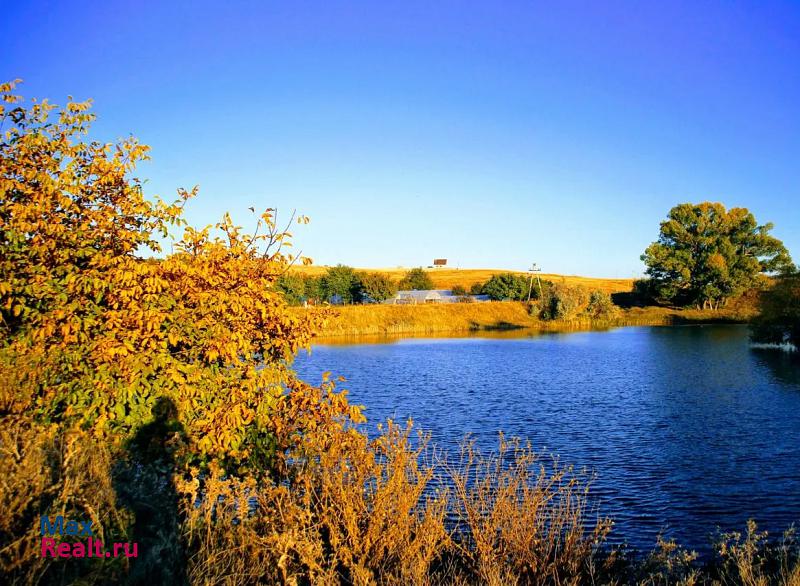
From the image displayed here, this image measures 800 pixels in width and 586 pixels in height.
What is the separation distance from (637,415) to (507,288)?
79229 mm

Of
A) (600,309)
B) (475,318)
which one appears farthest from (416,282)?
(600,309)

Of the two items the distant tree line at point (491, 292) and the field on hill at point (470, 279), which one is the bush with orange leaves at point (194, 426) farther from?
the field on hill at point (470, 279)

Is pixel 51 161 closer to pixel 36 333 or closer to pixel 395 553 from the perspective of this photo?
pixel 36 333

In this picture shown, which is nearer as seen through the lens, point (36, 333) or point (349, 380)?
point (36, 333)

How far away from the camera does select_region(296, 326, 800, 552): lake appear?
521 inches

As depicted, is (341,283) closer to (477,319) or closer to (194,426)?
(477,319)

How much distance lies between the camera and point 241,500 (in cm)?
709

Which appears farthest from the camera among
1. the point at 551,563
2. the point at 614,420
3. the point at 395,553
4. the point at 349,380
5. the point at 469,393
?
the point at 349,380

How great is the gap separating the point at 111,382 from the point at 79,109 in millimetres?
4373

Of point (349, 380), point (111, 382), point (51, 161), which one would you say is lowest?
point (349, 380)

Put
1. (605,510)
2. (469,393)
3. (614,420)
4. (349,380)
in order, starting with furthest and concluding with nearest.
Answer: (349,380)
(469,393)
(614,420)
(605,510)

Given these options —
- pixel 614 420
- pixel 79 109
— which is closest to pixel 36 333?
pixel 79 109

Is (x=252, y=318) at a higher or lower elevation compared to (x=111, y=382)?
higher

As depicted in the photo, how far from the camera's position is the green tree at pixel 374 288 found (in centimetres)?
9450
